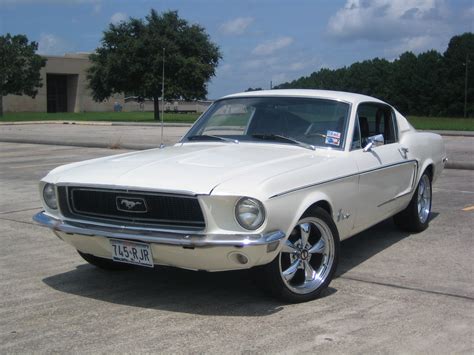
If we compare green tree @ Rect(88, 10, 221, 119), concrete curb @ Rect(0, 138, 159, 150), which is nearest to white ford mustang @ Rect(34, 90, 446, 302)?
concrete curb @ Rect(0, 138, 159, 150)

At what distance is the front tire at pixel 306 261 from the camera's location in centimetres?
436

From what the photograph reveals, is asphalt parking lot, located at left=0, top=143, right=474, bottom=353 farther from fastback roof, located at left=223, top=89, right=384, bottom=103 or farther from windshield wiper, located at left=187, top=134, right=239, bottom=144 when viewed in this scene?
fastback roof, located at left=223, top=89, right=384, bottom=103

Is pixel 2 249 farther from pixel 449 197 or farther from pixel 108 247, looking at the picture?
pixel 449 197

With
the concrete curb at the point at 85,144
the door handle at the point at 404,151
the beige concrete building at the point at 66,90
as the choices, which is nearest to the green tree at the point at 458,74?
the beige concrete building at the point at 66,90

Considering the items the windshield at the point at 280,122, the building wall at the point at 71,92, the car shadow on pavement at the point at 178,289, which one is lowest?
the car shadow on pavement at the point at 178,289

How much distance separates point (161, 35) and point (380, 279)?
4479 cm

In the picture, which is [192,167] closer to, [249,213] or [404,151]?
[249,213]

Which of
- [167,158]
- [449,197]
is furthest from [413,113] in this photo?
[167,158]

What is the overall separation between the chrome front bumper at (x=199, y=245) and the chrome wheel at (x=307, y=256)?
1.19ft

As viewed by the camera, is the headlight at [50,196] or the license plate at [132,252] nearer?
the license plate at [132,252]

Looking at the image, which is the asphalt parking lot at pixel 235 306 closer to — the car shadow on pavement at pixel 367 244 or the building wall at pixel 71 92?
the car shadow on pavement at pixel 367 244

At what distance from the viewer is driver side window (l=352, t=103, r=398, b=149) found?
5.61 metres

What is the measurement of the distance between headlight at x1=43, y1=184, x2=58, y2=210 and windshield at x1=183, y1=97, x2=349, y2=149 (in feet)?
5.07

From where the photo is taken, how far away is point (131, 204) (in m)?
4.29
